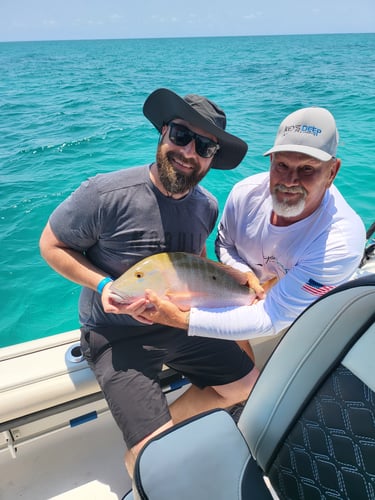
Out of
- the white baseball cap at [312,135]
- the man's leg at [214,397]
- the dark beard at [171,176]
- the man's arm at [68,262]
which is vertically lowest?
the man's leg at [214,397]

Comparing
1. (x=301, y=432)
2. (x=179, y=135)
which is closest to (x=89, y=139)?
(x=179, y=135)

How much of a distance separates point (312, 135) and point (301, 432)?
134 cm

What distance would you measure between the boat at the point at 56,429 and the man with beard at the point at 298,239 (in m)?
0.16

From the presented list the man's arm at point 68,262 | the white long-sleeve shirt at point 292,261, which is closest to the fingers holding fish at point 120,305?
the man's arm at point 68,262

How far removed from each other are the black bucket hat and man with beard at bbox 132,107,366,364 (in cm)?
24

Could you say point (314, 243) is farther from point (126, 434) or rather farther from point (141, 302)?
point (126, 434)

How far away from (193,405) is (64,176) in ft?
22.7

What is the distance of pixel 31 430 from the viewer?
1.90 meters

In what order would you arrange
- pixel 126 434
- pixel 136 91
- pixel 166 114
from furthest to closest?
pixel 136 91
pixel 166 114
pixel 126 434

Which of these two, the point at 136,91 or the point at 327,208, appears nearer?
the point at 327,208

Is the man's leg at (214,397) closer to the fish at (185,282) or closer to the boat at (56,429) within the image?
the boat at (56,429)

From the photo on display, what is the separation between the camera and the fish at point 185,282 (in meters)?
1.70

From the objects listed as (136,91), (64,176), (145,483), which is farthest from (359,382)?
(136,91)

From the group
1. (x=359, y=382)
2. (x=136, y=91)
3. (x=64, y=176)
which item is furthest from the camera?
(x=136, y=91)
